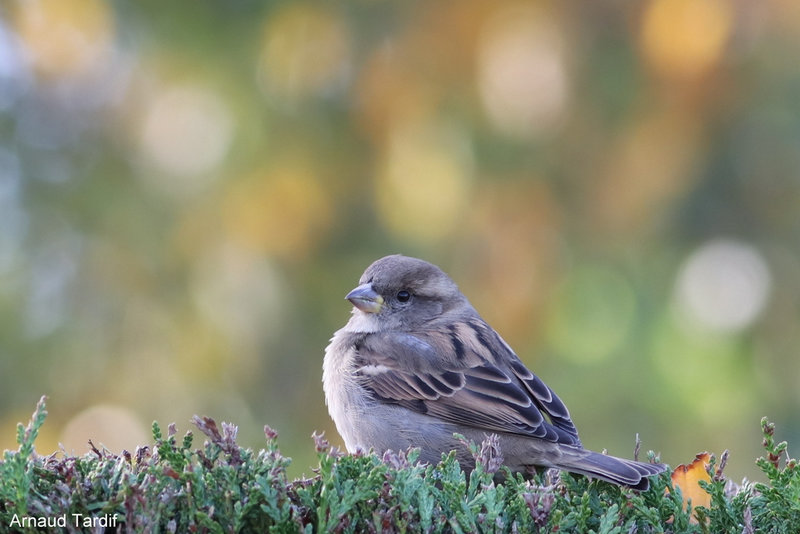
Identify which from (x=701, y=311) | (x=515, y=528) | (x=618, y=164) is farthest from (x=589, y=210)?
(x=515, y=528)

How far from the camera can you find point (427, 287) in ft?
15.0

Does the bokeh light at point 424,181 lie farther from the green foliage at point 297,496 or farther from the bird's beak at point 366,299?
the green foliage at point 297,496

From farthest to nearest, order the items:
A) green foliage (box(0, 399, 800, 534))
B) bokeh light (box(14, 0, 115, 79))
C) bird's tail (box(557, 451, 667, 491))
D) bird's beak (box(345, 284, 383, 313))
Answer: bokeh light (box(14, 0, 115, 79)), bird's beak (box(345, 284, 383, 313)), bird's tail (box(557, 451, 667, 491)), green foliage (box(0, 399, 800, 534))

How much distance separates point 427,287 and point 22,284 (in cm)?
363

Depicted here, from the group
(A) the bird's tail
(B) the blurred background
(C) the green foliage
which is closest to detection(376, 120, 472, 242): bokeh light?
(B) the blurred background

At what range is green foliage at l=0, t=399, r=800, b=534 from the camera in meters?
2.24

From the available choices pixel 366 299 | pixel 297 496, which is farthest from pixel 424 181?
pixel 297 496

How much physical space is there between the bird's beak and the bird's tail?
1.50m

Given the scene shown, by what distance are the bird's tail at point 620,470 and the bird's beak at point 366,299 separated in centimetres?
150

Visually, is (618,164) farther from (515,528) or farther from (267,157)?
(515,528)

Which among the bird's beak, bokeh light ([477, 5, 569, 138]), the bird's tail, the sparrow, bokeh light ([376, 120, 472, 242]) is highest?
bokeh light ([477, 5, 569, 138])

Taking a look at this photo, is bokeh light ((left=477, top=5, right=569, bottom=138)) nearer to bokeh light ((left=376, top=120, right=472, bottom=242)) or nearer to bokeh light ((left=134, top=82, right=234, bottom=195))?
bokeh light ((left=376, top=120, right=472, bottom=242))

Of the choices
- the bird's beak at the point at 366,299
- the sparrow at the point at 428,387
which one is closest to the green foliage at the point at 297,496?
the sparrow at the point at 428,387

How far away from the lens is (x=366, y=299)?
442 cm
